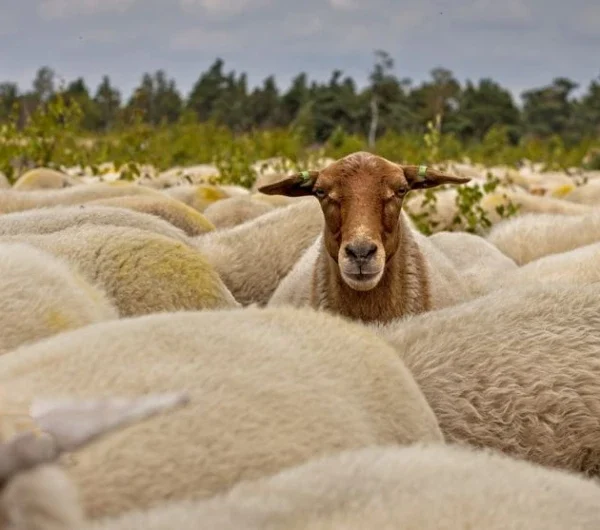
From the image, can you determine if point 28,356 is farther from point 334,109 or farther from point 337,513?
point 334,109

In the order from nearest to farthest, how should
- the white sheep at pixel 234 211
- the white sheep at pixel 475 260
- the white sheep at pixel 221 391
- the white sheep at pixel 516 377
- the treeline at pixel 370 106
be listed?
the white sheep at pixel 221 391
the white sheep at pixel 516 377
the white sheep at pixel 475 260
the white sheep at pixel 234 211
the treeline at pixel 370 106

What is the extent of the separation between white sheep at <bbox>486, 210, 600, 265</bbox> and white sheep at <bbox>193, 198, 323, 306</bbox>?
1.66 meters

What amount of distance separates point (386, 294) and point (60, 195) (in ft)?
11.2

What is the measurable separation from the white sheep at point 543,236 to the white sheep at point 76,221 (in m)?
2.74

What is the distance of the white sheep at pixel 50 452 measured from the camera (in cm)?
183

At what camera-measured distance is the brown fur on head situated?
A: 5105 mm

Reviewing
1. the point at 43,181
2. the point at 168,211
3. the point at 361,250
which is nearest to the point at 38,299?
the point at 361,250

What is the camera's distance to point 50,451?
1.83m

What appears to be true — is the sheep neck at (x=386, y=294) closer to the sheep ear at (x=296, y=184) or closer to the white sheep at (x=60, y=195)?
the sheep ear at (x=296, y=184)

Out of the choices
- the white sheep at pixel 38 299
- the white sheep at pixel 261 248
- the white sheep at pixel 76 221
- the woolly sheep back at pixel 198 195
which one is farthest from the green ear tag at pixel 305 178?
the woolly sheep back at pixel 198 195

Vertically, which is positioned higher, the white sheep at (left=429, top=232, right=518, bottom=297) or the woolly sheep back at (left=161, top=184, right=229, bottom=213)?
the woolly sheep back at (left=161, top=184, right=229, bottom=213)

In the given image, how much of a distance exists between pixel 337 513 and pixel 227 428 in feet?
1.98

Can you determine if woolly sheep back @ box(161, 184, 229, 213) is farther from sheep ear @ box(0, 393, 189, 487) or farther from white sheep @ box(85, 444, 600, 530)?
sheep ear @ box(0, 393, 189, 487)

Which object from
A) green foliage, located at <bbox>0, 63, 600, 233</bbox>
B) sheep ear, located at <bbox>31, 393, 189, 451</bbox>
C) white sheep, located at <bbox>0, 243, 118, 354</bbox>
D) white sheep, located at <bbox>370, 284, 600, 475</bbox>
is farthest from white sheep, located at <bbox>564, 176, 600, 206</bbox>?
sheep ear, located at <bbox>31, 393, 189, 451</bbox>
